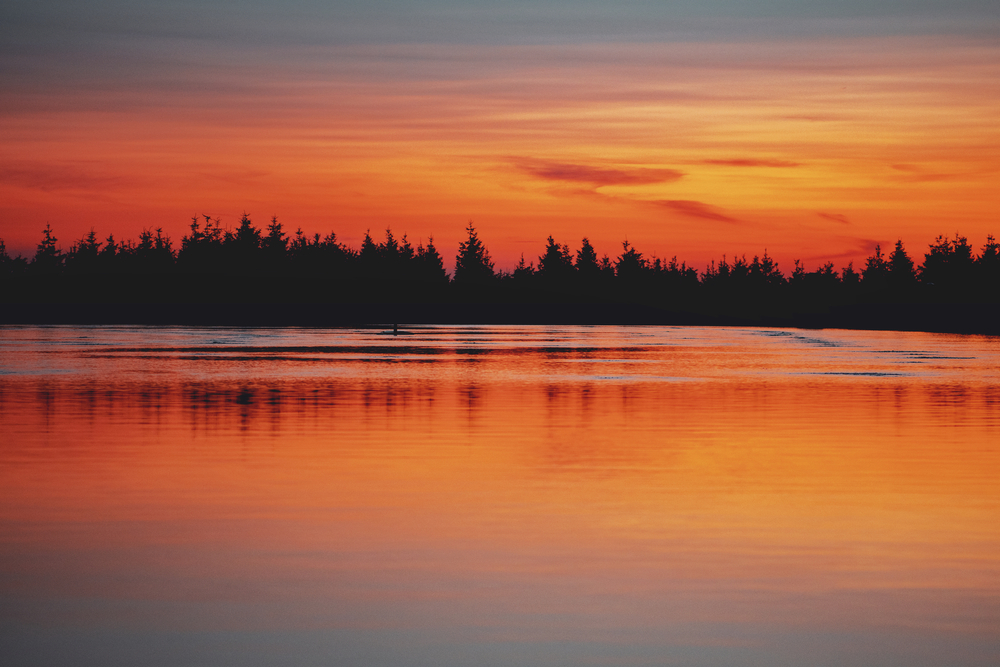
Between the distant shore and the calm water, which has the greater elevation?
the distant shore

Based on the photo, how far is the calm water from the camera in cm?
927

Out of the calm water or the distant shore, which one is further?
the distant shore

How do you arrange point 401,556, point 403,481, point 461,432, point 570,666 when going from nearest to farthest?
1. point 570,666
2. point 401,556
3. point 403,481
4. point 461,432

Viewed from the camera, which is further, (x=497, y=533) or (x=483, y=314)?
(x=483, y=314)

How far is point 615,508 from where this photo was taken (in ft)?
48.7

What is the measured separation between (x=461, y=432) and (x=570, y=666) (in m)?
14.9

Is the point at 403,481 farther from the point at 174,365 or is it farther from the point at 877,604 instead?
the point at 174,365

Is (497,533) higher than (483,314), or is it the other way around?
(483,314)

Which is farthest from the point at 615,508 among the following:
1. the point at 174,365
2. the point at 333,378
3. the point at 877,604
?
the point at 174,365

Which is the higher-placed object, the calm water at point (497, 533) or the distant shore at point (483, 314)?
the distant shore at point (483, 314)

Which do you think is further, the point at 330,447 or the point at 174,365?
the point at 174,365

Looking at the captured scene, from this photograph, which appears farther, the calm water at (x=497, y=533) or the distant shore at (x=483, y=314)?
the distant shore at (x=483, y=314)

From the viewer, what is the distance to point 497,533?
→ 13.2 meters

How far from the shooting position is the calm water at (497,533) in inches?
365
